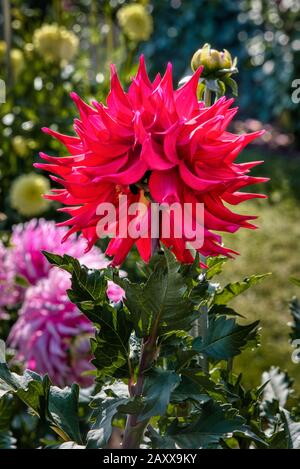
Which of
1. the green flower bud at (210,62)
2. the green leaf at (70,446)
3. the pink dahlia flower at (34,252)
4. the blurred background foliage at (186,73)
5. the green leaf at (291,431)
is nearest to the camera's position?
the green leaf at (70,446)

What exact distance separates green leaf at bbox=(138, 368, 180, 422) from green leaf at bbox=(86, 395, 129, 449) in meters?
0.02

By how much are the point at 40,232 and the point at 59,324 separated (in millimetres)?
218

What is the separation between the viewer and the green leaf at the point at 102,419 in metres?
0.78

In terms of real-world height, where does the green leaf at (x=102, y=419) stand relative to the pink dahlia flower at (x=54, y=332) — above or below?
above

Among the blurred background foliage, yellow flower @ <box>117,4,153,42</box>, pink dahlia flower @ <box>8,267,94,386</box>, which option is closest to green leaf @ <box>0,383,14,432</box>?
pink dahlia flower @ <box>8,267,94,386</box>

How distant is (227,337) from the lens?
3.01 feet

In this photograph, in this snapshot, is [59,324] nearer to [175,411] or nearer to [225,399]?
[175,411]

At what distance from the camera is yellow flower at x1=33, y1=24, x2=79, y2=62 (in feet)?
8.60

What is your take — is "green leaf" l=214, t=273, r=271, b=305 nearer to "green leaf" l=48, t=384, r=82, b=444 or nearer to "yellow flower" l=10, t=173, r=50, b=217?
"green leaf" l=48, t=384, r=82, b=444

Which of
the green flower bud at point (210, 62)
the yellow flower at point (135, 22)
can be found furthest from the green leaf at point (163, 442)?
the yellow flower at point (135, 22)

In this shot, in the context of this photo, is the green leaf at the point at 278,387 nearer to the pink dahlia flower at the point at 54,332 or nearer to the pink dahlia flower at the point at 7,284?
the pink dahlia flower at the point at 54,332

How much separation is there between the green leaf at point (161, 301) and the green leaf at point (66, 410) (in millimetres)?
148

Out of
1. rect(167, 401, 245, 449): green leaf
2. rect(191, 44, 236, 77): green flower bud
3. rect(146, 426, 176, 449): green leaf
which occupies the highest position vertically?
rect(191, 44, 236, 77): green flower bud

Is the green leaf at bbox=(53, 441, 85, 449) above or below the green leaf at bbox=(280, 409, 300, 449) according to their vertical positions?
above
